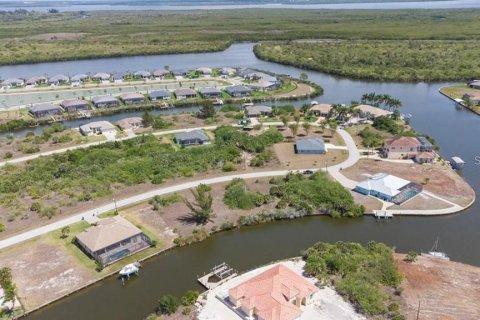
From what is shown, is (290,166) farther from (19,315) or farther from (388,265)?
(19,315)

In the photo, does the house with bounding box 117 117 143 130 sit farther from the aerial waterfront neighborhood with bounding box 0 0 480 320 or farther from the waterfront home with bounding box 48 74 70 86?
the waterfront home with bounding box 48 74 70 86

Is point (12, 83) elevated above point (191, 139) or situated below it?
above

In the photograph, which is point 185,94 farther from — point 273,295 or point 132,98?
point 273,295

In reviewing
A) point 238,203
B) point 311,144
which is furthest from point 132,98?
point 238,203

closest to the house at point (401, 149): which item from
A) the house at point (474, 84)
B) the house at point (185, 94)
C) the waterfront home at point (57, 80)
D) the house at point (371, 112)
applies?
the house at point (371, 112)

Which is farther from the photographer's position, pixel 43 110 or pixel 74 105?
pixel 74 105

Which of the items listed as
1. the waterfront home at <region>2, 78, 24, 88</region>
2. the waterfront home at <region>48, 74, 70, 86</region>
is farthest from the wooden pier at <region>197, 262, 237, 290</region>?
the waterfront home at <region>2, 78, 24, 88</region>
